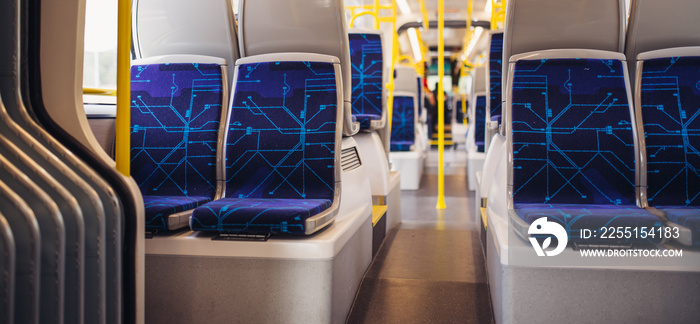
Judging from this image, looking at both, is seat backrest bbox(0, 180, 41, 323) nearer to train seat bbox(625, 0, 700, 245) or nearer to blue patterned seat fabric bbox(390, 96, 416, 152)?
train seat bbox(625, 0, 700, 245)

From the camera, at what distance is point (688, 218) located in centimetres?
156

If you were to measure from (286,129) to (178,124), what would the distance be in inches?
19.3

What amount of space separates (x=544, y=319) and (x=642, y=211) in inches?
20.0

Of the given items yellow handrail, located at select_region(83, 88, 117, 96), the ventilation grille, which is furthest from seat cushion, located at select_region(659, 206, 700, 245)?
yellow handrail, located at select_region(83, 88, 117, 96)

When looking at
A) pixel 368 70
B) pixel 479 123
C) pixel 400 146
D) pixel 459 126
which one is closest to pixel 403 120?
pixel 400 146

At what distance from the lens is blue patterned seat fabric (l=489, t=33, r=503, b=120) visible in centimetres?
343

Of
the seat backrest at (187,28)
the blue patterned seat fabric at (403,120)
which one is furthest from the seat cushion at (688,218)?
the blue patterned seat fabric at (403,120)

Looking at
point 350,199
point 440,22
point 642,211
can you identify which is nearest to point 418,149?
point 440,22

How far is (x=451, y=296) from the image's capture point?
2176mm

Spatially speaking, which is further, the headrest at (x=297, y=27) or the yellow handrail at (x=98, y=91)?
the headrest at (x=297, y=27)

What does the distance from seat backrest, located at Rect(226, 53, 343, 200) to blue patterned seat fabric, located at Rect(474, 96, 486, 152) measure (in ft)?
12.5

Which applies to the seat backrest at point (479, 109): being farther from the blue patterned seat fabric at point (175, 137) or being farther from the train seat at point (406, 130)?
the blue patterned seat fabric at point (175, 137)

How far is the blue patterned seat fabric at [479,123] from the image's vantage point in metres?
5.67

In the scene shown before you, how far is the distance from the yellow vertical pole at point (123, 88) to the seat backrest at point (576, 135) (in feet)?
4.51
